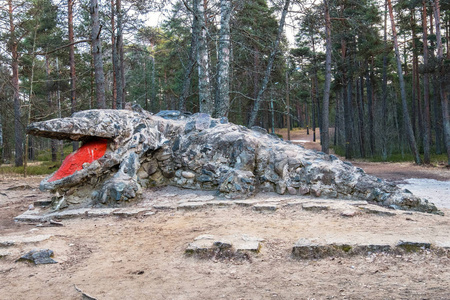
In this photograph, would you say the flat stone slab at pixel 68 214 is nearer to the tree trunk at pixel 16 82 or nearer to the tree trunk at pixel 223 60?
the tree trunk at pixel 223 60

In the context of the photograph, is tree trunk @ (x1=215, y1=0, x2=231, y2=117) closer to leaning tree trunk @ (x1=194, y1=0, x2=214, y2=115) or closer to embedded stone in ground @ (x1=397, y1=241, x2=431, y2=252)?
leaning tree trunk @ (x1=194, y1=0, x2=214, y2=115)

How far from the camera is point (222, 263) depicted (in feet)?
9.91

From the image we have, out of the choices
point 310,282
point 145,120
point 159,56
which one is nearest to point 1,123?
point 159,56

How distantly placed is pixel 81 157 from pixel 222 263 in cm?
395

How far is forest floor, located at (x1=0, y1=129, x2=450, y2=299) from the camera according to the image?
2.45 meters

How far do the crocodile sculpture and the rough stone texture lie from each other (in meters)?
2.10

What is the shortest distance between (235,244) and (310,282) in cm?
95

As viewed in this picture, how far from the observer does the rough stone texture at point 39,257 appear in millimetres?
3200

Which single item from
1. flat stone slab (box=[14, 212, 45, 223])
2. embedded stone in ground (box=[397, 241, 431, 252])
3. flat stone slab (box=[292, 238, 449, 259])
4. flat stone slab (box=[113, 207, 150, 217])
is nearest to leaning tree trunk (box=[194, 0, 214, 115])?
flat stone slab (box=[113, 207, 150, 217])

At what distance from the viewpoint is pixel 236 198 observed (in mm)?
5543

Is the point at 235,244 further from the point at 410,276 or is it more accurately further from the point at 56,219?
the point at 56,219

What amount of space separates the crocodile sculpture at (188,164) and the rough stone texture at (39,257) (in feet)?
6.90

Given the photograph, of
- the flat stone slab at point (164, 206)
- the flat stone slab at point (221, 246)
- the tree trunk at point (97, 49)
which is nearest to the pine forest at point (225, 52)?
the tree trunk at point (97, 49)

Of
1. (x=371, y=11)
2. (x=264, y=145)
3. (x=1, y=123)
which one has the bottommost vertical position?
(x=264, y=145)
